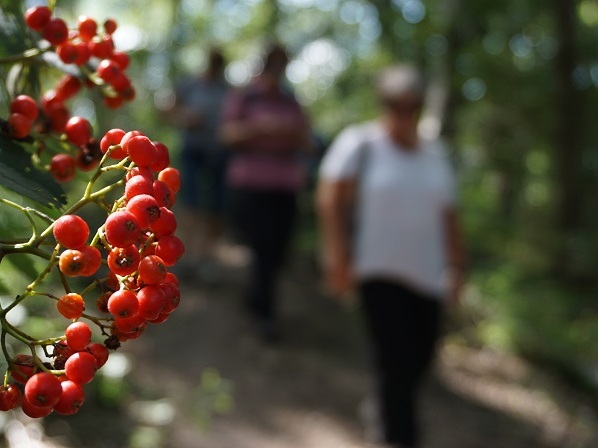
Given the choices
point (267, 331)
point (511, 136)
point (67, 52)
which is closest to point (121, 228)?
point (67, 52)

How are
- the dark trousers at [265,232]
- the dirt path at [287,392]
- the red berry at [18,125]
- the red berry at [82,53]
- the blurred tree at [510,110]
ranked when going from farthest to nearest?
the blurred tree at [510,110] → the dark trousers at [265,232] → the dirt path at [287,392] → the red berry at [82,53] → the red berry at [18,125]

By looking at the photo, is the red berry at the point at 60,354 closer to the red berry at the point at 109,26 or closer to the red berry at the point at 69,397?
the red berry at the point at 69,397

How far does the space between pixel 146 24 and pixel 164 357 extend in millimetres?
13246

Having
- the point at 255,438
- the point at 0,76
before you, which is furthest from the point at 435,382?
the point at 0,76

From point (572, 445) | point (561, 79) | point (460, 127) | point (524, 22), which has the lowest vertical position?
point (572, 445)

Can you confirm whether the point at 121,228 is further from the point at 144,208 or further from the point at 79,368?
the point at 79,368

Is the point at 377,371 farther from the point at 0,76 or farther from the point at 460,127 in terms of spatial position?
the point at 460,127

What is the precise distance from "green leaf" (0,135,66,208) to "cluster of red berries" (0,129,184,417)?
0.34 ft

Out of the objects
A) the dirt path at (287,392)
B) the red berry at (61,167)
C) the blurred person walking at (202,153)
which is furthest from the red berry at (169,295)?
the blurred person walking at (202,153)

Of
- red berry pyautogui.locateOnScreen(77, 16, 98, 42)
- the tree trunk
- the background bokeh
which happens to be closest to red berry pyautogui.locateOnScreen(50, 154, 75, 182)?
red berry pyautogui.locateOnScreen(77, 16, 98, 42)

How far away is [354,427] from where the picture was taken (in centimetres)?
458

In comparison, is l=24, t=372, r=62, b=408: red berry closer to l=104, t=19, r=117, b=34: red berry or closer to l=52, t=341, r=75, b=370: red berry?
l=52, t=341, r=75, b=370: red berry

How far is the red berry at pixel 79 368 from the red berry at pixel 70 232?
0.38 feet

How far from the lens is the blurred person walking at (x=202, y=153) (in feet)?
18.3
